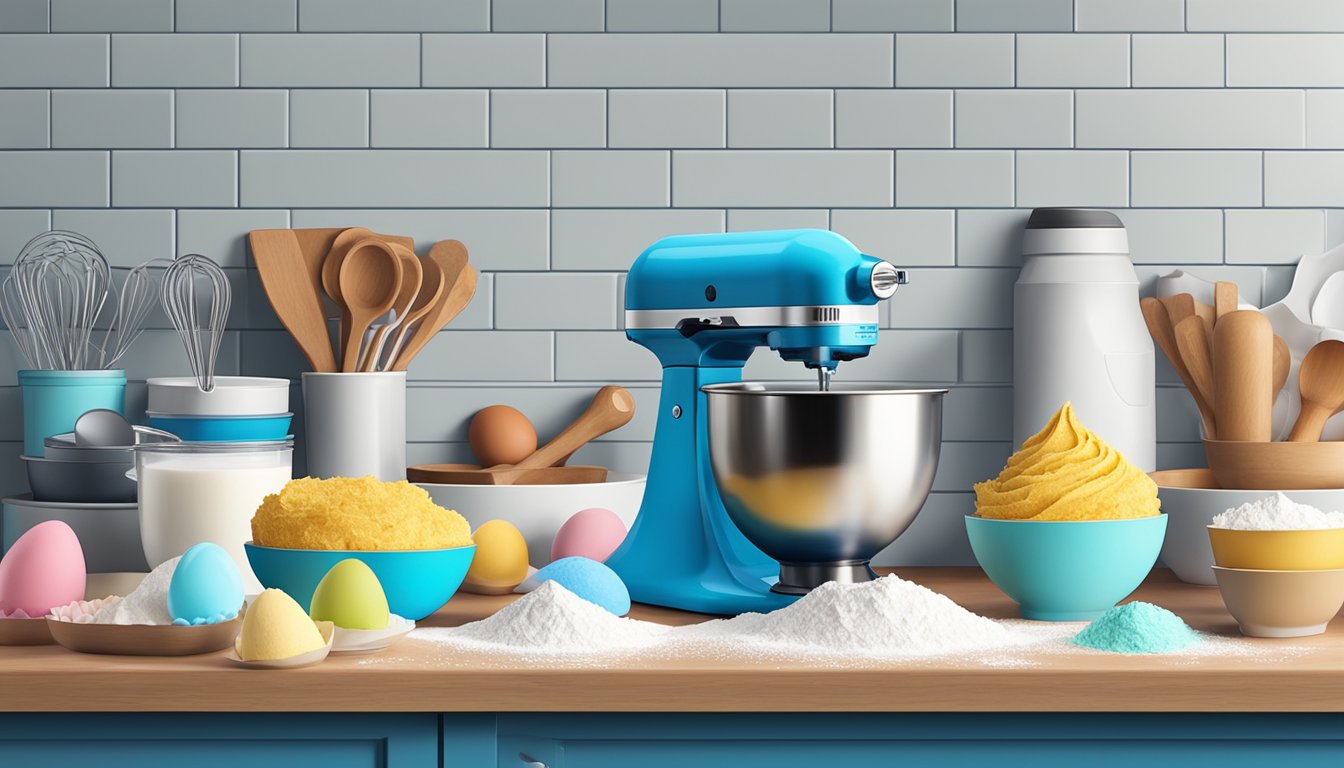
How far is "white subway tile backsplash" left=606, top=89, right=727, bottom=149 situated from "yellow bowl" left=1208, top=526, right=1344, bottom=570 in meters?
0.88

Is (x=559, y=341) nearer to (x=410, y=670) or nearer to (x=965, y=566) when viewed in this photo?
(x=965, y=566)

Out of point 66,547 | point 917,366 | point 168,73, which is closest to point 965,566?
point 917,366

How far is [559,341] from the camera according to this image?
1766mm

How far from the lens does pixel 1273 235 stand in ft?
5.79

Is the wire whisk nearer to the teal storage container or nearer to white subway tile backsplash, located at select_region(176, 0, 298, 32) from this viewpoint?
the teal storage container

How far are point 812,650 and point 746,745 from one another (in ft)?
0.33

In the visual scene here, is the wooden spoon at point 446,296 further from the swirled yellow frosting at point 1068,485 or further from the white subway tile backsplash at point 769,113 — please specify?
the swirled yellow frosting at point 1068,485

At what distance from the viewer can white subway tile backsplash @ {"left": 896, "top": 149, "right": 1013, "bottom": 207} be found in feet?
5.78

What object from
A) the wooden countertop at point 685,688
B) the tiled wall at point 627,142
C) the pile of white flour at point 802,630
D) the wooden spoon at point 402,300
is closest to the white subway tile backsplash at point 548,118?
the tiled wall at point 627,142

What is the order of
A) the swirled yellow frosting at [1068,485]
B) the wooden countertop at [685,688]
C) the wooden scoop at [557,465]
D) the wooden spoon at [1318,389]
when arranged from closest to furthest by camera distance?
the wooden countertop at [685,688], the swirled yellow frosting at [1068,485], the wooden spoon at [1318,389], the wooden scoop at [557,465]

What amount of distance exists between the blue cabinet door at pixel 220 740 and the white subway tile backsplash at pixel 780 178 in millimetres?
909

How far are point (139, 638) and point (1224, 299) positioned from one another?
134 centimetres

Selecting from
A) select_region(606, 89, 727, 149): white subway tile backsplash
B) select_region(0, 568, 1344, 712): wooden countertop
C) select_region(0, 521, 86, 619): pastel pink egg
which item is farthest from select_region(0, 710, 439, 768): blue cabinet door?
select_region(606, 89, 727, 149): white subway tile backsplash

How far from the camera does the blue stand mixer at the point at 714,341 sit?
1.29 m
